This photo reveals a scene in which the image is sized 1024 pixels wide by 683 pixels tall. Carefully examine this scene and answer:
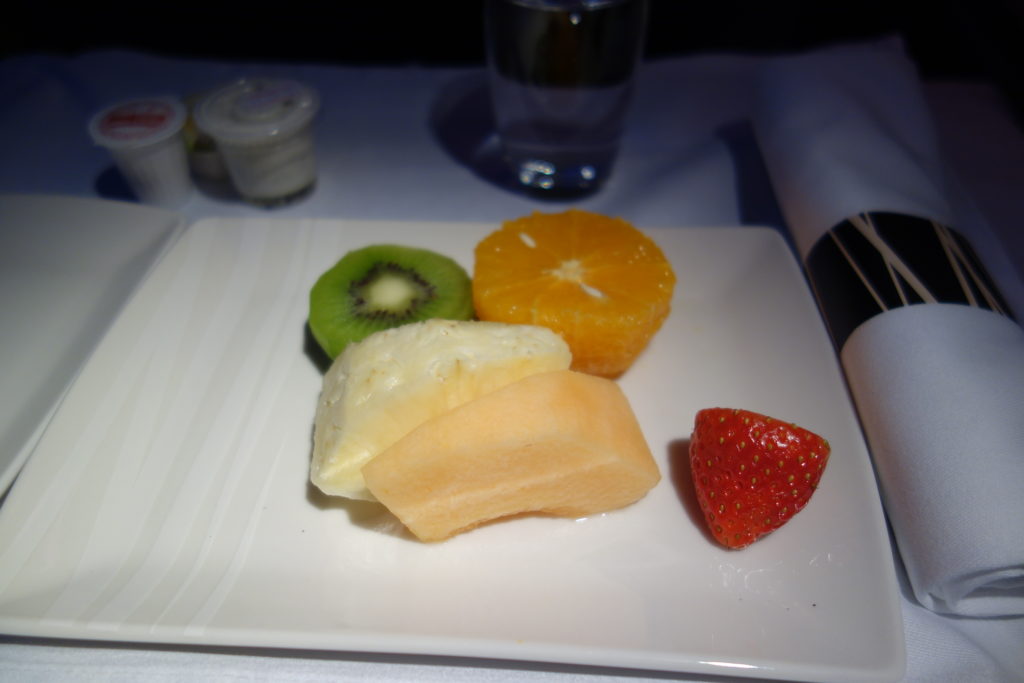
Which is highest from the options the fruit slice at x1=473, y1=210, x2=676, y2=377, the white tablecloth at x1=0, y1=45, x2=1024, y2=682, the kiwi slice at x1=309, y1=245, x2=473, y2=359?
the fruit slice at x1=473, y1=210, x2=676, y2=377

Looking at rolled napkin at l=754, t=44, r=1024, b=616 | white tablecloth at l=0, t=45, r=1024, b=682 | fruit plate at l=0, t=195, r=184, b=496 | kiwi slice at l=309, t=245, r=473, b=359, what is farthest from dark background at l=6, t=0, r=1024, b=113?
kiwi slice at l=309, t=245, r=473, b=359

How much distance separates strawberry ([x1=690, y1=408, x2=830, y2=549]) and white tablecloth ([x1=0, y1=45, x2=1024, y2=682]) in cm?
96

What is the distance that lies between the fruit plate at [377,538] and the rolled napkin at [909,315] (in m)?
0.10

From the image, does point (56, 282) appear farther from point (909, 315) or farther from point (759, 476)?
point (909, 315)

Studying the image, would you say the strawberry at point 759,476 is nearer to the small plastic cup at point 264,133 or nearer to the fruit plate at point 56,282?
the fruit plate at point 56,282

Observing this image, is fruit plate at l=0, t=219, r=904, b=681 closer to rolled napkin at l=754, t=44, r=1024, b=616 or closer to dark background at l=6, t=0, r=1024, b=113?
rolled napkin at l=754, t=44, r=1024, b=616

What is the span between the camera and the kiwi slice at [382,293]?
1.63m

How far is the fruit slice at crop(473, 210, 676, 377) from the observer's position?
4.94ft

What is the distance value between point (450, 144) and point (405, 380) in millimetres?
1519

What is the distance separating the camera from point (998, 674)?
3.90 ft

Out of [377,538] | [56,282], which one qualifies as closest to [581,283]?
[377,538]

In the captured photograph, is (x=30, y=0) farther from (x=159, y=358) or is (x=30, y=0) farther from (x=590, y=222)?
(x=590, y=222)

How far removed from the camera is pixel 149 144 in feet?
7.01

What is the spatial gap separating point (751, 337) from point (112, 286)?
166 centimetres
